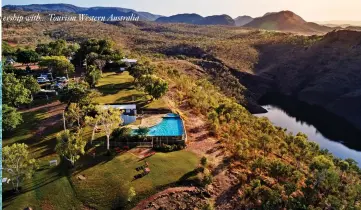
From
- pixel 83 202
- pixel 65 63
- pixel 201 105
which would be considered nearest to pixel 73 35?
pixel 65 63

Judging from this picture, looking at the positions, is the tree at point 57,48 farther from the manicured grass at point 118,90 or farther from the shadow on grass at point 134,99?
the shadow on grass at point 134,99

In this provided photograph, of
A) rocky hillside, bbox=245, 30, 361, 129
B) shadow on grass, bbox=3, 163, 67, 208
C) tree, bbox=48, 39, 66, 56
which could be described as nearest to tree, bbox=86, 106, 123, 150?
shadow on grass, bbox=3, 163, 67, 208

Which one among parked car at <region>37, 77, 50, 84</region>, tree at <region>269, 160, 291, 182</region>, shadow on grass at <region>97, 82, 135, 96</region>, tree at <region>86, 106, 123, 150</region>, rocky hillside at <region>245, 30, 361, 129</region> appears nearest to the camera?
tree at <region>269, 160, 291, 182</region>

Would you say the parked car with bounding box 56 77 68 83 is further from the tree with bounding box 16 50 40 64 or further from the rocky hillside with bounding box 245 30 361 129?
the rocky hillside with bounding box 245 30 361 129

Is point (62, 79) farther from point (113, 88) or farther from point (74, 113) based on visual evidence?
point (74, 113)

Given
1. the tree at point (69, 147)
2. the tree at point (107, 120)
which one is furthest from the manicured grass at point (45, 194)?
the tree at point (107, 120)

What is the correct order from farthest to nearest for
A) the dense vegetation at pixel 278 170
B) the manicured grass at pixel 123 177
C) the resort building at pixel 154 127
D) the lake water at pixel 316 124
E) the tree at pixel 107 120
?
the lake water at pixel 316 124
the resort building at pixel 154 127
the tree at pixel 107 120
the dense vegetation at pixel 278 170
the manicured grass at pixel 123 177

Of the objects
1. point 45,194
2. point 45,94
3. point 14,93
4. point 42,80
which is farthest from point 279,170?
point 42,80
